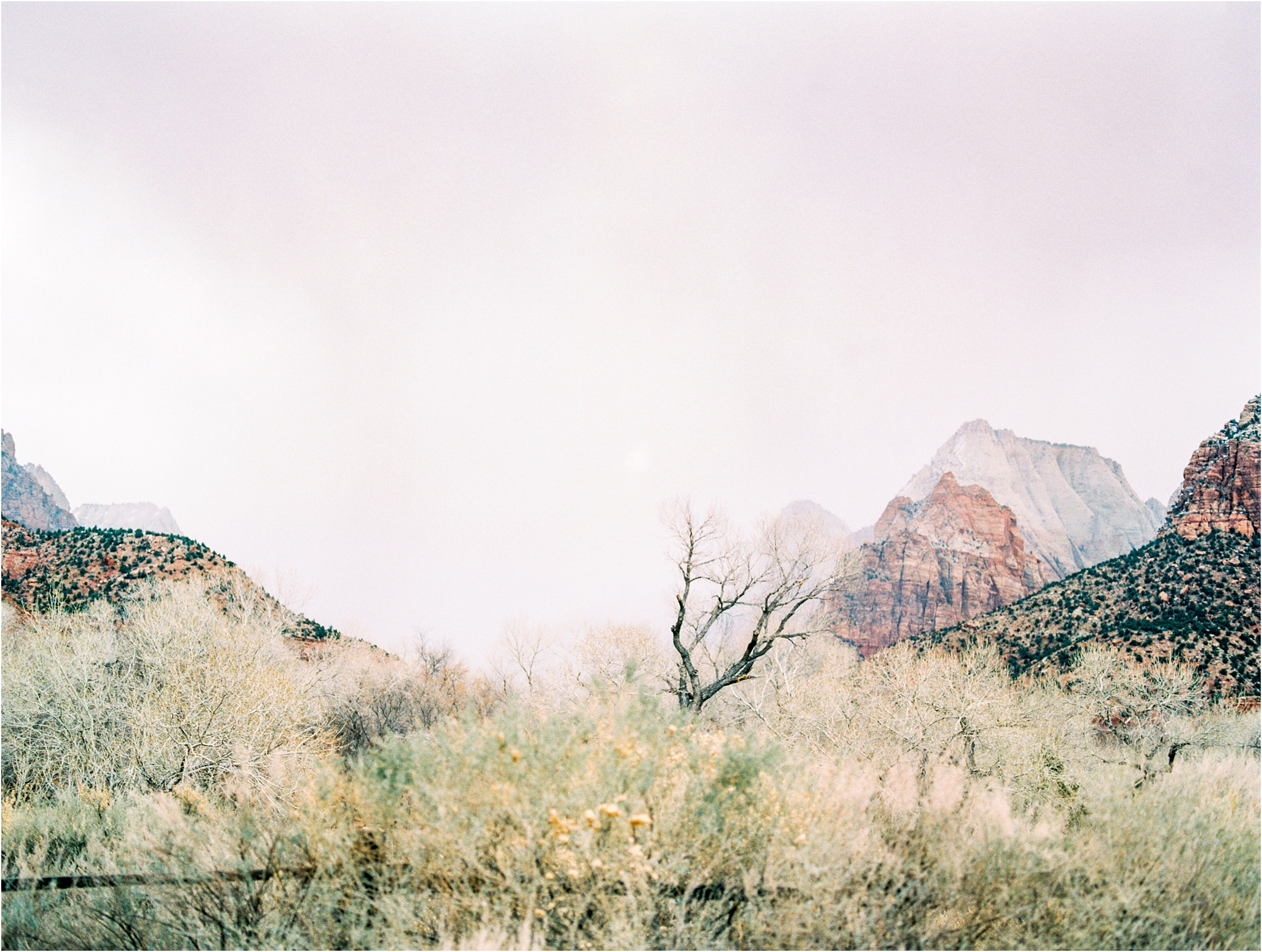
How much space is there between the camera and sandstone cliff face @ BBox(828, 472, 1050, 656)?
92.3m

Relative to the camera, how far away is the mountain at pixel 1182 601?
3162 centimetres

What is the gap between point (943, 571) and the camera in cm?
9769

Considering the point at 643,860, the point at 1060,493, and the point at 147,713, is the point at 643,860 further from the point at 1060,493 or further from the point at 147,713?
the point at 1060,493

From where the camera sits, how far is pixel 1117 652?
106 feet

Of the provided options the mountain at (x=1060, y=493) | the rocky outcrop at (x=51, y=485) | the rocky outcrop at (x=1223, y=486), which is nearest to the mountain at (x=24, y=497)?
the rocky outcrop at (x=51, y=485)

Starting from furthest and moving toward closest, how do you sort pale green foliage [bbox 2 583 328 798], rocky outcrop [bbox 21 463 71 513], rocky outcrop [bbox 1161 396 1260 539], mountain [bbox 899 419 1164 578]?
rocky outcrop [bbox 21 463 71 513] → mountain [bbox 899 419 1164 578] → rocky outcrop [bbox 1161 396 1260 539] → pale green foliage [bbox 2 583 328 798]

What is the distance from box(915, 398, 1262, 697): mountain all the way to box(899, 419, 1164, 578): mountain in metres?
94.3

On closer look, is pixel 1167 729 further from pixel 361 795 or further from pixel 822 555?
pixel 361 795

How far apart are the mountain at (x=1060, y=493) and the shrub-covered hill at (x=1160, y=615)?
106012mm

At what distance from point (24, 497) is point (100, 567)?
126 m

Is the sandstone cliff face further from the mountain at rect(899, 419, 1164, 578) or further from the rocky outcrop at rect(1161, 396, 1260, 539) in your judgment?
the rocky outcrop at rect(1161, 396, 1260, 539)

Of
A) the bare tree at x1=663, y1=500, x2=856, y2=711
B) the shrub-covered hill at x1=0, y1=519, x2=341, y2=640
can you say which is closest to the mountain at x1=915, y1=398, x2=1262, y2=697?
the bare tree at x1=663, y1=500, x2=856, y2=711

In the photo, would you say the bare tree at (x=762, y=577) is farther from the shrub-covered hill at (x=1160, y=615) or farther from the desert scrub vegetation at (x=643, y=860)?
the shrub-covered hill at (x=1160, y=615)

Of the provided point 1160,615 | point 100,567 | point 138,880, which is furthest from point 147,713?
point 1160,615
